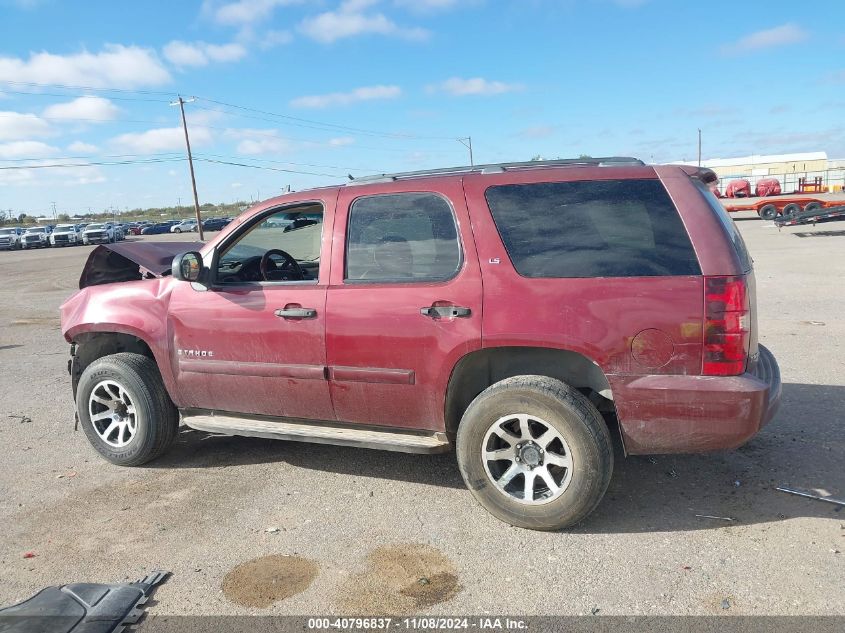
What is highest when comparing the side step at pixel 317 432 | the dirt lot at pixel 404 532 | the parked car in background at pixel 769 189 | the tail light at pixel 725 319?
the parked car in background at pixel 769 189

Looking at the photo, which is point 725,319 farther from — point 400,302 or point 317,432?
point 317,432

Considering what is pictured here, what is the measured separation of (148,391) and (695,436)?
3.57 meters

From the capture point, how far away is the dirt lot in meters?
3.03

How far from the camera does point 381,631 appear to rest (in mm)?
2828

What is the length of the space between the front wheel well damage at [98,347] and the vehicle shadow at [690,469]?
856 mm

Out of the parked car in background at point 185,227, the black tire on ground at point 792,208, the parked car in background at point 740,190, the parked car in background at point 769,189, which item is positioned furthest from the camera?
the parked car in background at point 185,227

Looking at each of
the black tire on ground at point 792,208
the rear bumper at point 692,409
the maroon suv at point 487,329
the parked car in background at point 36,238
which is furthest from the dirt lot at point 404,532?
the parked car in background at point 36,238

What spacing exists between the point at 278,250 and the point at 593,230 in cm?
244

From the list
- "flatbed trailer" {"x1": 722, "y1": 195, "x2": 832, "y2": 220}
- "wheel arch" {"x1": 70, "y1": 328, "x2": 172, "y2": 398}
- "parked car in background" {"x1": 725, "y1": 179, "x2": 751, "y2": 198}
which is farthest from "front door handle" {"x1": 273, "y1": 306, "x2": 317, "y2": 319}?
"parked car in background" {"x1": 725, "y1": 179, "x2": 751, "y2": 198}

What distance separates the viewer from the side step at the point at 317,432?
3.89 meters

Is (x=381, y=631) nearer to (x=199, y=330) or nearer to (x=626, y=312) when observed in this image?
(x=626, y=312)

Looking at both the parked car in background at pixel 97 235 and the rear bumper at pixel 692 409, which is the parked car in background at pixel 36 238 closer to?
the parked car in background at pixel 97 235

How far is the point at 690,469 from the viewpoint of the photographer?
427 centimetres

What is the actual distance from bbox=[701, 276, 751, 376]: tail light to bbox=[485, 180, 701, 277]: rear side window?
144mm
